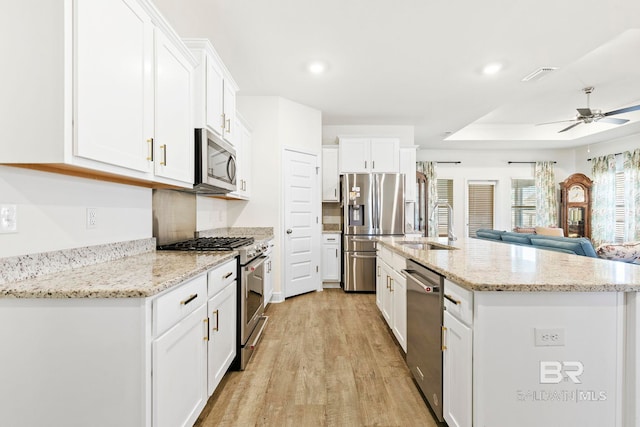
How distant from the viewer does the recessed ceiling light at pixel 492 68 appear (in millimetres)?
3243

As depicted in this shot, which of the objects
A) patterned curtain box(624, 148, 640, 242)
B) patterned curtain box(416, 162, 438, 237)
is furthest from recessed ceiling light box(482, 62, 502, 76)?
patterned curtain box(624, 148, 640, 242)

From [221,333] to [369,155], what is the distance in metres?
3.82

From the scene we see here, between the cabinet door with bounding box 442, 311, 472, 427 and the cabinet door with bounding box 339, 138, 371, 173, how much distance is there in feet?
12.1

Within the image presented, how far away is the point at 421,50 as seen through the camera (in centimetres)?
299

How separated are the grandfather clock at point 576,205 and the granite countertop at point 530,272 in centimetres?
625

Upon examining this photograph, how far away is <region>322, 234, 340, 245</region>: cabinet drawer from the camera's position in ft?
15.9

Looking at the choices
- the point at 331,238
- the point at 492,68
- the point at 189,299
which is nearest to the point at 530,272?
the point at 189,299

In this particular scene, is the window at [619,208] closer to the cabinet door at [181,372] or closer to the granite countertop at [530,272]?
the granite countertop at [530,272]

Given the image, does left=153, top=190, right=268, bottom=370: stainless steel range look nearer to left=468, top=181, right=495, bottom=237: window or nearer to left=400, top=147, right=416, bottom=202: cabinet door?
left=400, top=147, right=416, bottom=202: cabinet door

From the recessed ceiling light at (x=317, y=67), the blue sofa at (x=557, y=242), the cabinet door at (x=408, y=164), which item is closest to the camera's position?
the blue sofa at (x=557, y=242)

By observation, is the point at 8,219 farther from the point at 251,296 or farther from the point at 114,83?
the point at 251,296

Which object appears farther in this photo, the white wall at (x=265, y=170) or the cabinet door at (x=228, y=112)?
the white wall at (x=265, y=170)

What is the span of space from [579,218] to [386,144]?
510 centimetres

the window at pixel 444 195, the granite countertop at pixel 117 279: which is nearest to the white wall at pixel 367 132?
the window at pixel 444 195
